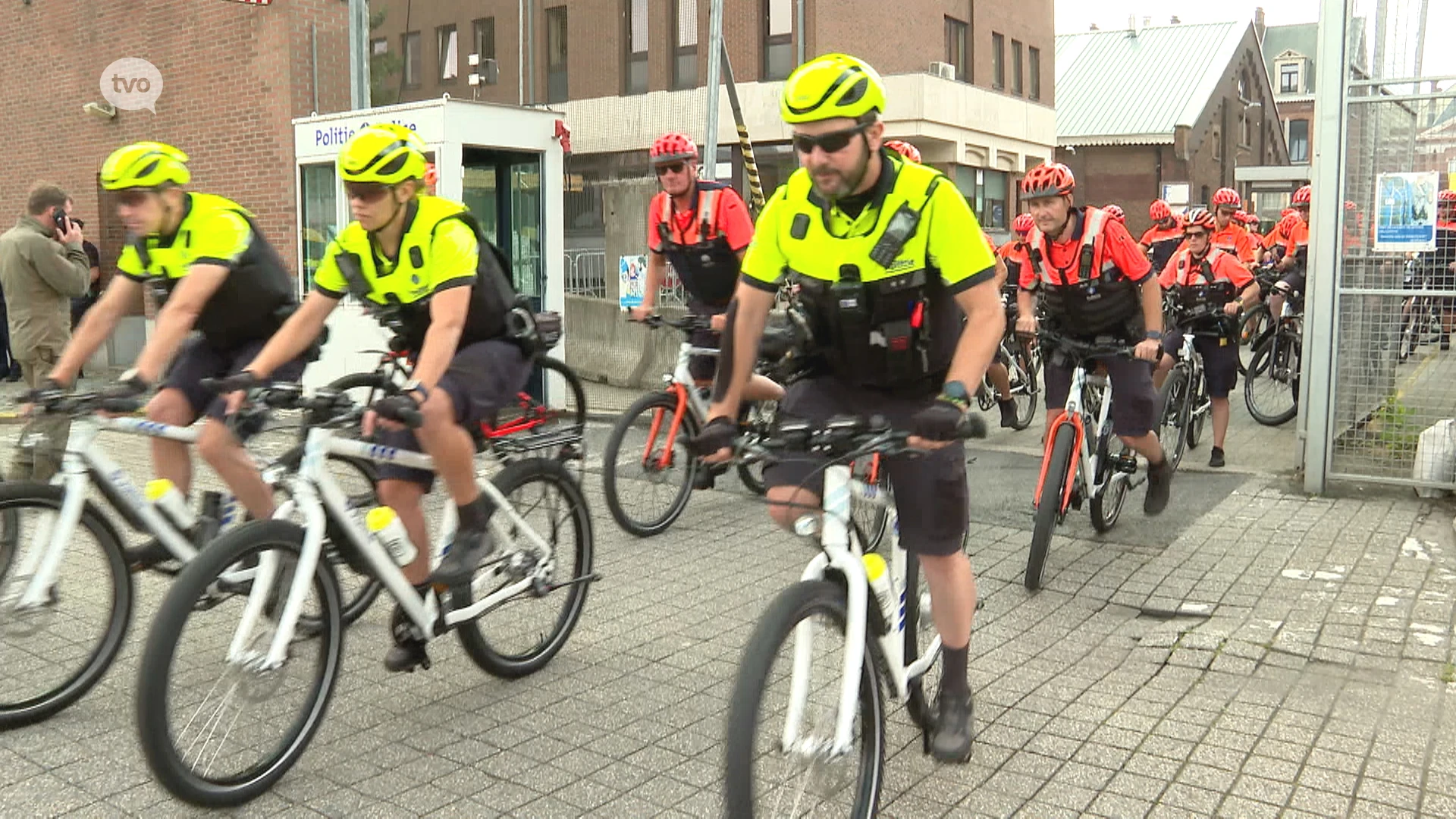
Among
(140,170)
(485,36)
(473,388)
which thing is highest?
(485,36)

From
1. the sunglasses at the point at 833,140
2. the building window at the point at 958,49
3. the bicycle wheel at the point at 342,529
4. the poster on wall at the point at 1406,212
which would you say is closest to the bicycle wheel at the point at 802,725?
the sunglasses at the point at 833,140

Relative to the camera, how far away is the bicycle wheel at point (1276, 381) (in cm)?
1149

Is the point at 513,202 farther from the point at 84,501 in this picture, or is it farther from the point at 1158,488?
the point at 84,501

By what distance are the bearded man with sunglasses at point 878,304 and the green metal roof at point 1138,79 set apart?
47354 mm

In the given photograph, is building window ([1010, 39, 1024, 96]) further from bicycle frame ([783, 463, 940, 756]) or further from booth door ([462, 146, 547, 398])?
bicycle frame ([783, 463, 940, 756])

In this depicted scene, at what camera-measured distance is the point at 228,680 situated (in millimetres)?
3645

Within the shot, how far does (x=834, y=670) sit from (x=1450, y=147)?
7.45m

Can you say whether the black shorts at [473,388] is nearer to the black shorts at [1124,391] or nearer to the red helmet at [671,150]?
the red helmet at [671,150]

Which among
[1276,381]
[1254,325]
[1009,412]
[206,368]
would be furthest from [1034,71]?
[206,368]

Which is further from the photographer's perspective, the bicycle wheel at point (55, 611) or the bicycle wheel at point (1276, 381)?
the bicycle wheel at point (1276, 381)

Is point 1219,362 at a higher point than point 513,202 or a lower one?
lower

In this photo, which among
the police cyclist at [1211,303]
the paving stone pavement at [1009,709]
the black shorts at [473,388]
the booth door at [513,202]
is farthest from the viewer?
the booth door at [513,202]

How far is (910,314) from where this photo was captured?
3445 mm

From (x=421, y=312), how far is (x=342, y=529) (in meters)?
0.89
